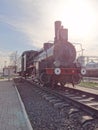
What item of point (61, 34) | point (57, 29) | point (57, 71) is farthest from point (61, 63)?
point (57, 29)

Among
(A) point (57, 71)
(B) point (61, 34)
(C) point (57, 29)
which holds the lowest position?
(A) point (57, 71)

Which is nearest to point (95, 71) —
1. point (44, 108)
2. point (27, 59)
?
point (27, 59)

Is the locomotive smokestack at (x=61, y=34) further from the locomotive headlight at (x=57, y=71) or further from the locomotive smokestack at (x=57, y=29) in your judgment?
the locomotive headlight at (x=57, y=71)

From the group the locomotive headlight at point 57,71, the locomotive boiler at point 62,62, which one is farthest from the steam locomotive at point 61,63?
the locomotive headlight at point 57,71

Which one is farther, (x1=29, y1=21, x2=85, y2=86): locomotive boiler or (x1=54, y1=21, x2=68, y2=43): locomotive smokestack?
(x1=54, y1=21, x2=68, y2=43): locomotive smokestack

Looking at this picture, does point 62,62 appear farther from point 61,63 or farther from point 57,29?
point 57,29

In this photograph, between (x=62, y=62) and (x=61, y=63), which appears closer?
(x=61, y=63)

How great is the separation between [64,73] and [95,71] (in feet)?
73.8

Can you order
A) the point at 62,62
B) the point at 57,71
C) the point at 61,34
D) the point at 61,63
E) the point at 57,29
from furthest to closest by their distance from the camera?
the point at 57,29
the point at 61,34
the point at 62,62
the point at 61,63
the point at 57,71

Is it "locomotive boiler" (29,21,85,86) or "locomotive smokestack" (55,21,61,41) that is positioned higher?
"locomotive smokestack" (55,21,61,41)

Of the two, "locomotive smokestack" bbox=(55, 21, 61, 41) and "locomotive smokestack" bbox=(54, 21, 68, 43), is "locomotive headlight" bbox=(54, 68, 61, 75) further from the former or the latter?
"locomotive smokestack" bbox=(55, 21, 61, 41)

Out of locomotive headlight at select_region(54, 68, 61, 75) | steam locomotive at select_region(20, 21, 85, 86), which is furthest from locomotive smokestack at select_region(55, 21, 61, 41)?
locomotive headlight at select_region(54, 68, 61, 75)

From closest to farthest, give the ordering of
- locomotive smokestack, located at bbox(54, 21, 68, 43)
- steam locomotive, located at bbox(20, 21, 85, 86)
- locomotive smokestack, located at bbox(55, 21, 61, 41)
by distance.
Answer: steam locomotive, located at bbox(20, 21, 85, 86) → locomotive smokestack, located at bbox(54, 21, 68, 43) → locomotive smokestack, located at bbox(55, 21, 61, 41)

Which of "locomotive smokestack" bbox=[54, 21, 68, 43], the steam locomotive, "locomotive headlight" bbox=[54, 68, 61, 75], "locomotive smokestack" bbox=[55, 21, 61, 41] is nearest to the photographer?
"locomotive headlight" bbox=[54, 68, 61, 75]
